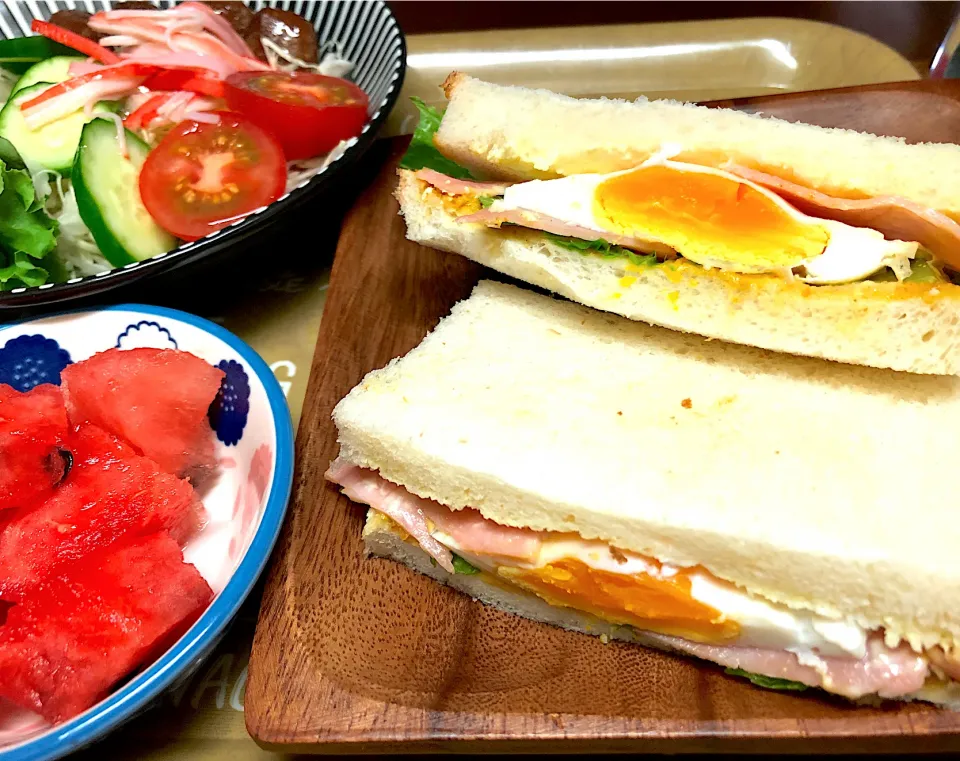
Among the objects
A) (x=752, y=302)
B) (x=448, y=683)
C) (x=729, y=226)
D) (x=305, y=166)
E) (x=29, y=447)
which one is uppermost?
(x=729, y=226)

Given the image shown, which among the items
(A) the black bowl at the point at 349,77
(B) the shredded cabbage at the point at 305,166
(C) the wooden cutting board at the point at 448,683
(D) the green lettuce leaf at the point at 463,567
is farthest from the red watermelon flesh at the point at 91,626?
(B) the shredded cabbage at the point at 305,166

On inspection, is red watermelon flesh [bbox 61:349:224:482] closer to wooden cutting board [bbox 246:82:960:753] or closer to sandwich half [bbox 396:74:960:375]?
wooden cutting board [bbox 246:82:960:753]

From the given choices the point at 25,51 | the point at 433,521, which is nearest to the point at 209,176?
the point at 25,51

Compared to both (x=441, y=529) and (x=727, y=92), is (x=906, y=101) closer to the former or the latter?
(x=727, y=92)

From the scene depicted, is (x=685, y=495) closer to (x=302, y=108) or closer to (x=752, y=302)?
(x=752, y=302)

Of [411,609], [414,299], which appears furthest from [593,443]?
[414,299]

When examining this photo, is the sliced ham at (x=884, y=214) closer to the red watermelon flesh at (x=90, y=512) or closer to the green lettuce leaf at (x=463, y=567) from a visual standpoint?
the green lettuce leaf at (x=463, y=567)
